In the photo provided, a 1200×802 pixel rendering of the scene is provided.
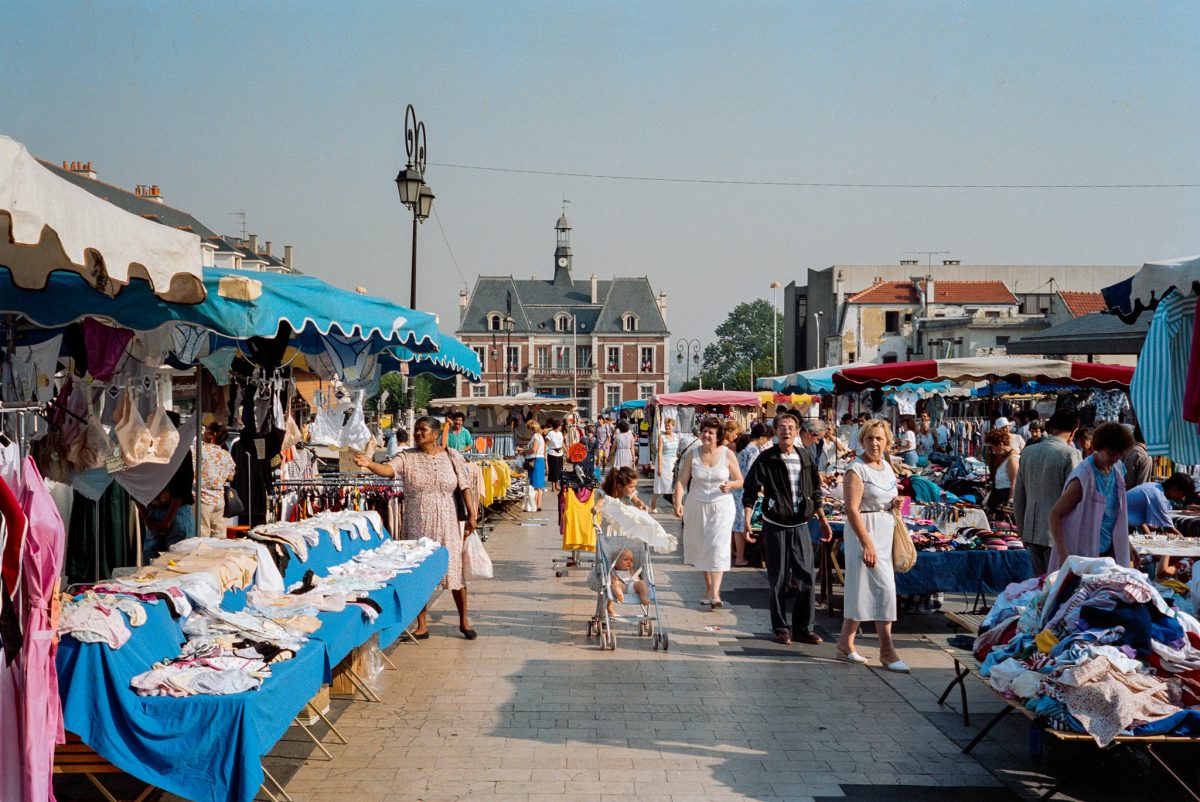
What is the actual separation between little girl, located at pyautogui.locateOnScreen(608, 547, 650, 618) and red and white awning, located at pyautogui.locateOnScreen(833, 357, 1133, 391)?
222 inches

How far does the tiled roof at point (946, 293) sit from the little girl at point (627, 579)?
60.9 m

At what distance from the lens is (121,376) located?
649 centimetres

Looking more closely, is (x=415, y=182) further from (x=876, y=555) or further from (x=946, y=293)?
(x=946, y=293)

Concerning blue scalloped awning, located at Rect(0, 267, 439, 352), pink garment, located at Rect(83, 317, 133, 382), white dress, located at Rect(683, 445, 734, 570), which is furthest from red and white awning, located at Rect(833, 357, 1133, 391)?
pink garment, located at Rect(83, 317, 133, 382)

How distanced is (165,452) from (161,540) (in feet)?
7.94

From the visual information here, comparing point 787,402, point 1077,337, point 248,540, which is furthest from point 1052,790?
point 787,402

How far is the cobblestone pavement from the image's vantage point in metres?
5.43

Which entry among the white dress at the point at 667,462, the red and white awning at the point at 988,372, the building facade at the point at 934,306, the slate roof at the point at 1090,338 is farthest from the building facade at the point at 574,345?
the red and white awning at the point at 988,372

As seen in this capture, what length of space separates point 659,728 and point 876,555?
7.29ft

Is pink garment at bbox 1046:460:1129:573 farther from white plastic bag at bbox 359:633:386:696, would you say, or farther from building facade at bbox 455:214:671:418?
building facade at bbox 455:214:671:418

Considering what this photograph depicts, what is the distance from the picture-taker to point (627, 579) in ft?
30.2

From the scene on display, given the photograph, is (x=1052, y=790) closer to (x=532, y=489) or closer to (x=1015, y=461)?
(x=1015, y=461)

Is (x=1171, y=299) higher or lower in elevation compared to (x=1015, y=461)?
higher

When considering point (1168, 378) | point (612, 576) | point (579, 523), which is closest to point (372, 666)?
point (612, 576)
